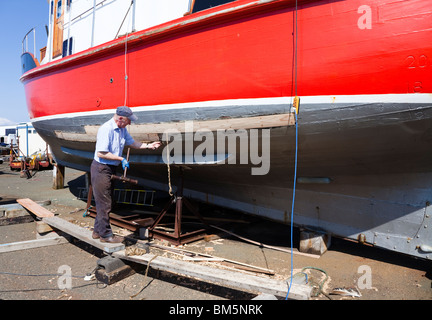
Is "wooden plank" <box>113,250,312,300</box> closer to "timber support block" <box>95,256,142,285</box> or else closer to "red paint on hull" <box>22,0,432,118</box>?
"timber support block" <box>95,256,142,285</box>

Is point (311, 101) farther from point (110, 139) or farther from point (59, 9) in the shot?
point (59, 9)

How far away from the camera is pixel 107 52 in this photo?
3.86 meters

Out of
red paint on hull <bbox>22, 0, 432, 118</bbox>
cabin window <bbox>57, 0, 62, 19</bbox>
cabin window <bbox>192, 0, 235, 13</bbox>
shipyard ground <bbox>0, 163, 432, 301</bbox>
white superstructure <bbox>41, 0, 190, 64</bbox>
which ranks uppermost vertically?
cabin window <bbox>57, 0, 62, 19</bbox>

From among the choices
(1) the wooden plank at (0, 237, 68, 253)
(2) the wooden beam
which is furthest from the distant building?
(1) the wooden plank at (0, 237, 68, 253)

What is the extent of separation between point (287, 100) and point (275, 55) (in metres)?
0.39

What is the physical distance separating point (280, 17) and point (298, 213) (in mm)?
1973

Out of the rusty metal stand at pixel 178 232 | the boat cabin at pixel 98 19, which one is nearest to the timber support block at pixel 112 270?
the rusty metal stand at pixel 178 232

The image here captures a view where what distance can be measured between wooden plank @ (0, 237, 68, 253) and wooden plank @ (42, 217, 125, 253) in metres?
0.19

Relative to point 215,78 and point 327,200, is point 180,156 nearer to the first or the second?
point 215,78

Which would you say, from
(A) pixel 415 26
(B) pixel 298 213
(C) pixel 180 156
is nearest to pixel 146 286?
(C) pixel 180 156

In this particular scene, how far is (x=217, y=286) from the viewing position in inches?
109

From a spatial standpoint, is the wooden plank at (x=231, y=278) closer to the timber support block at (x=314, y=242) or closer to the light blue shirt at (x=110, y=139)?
the light blue shirt at (x=110, y=139)

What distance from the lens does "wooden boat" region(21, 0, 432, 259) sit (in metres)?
2.34

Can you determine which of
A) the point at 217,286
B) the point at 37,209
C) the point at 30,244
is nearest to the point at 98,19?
the point at 37,209
